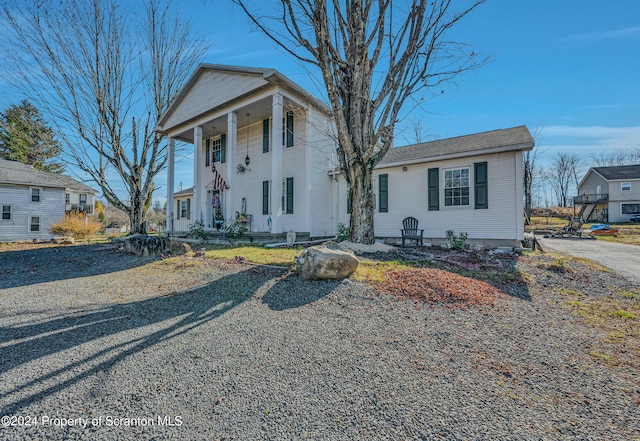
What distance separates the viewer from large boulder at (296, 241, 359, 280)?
457 centimetres

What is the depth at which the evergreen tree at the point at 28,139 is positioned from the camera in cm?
1348

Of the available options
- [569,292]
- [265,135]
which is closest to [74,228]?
[265,135]

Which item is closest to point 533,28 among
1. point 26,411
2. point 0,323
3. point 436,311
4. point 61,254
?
point 436,311

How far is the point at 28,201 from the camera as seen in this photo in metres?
20.3

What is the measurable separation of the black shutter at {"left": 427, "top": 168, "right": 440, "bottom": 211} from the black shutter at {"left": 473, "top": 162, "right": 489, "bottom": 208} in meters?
1.19

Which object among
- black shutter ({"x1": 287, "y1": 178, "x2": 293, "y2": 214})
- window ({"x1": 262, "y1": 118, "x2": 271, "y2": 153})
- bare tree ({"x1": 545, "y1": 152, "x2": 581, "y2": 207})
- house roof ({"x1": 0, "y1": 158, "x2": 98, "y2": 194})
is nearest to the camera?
black shutter ({"x1": 287, "y1": 178, "x2": 293, "y2": 214})

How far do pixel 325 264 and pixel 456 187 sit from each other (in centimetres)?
740

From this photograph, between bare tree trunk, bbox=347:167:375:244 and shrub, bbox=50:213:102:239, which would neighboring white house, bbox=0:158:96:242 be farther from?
bare tree trunk, bbox=347:167:375:244

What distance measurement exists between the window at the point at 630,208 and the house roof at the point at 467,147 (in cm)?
3158

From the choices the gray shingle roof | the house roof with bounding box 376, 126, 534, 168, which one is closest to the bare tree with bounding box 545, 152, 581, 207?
the gray shingle roof

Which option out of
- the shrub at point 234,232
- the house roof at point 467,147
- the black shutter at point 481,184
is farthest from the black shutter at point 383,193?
the shrub at point 234,232

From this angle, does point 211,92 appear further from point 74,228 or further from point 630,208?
point 630,208

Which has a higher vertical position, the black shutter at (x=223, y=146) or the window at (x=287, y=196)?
the black shutter at (x=223, y=146)

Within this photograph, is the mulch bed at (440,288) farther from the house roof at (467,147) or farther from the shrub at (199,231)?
the shrub at (199,231)
